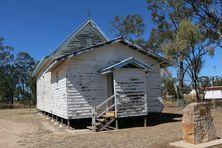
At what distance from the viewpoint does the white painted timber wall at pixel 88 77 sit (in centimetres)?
1480

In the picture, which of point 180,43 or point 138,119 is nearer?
point 138,119

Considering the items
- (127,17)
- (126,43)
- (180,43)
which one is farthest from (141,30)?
(126,43)

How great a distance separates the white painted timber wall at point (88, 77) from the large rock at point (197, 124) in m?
6.81

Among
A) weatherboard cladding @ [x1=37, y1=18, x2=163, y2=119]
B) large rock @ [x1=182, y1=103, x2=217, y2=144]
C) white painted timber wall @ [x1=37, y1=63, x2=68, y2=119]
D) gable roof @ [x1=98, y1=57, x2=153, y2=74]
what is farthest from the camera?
white painted timber wall @ [x1=37, y1=63, x2=68, y2=119]

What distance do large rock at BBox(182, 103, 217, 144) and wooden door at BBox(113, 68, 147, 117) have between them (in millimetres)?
5506

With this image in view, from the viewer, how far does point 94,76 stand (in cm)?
1549

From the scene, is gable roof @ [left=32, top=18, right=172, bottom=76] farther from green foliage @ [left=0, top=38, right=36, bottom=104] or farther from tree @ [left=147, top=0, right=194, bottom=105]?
green foliage @ [left=0, top=38, right=36, bottom=104]

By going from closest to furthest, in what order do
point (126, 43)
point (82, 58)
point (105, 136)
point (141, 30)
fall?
point (105, 136), point (82, 58), point (126, 43), point (141, 30)

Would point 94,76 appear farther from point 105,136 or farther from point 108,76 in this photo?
point 105,136

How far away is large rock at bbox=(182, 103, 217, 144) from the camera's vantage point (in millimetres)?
8945

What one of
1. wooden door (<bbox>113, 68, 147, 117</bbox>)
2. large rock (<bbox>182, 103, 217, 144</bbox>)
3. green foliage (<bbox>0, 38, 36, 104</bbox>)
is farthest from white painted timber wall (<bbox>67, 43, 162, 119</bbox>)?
green foliage (<bbox>0, 38, 36, 104</bbox>)

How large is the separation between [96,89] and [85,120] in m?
1.89

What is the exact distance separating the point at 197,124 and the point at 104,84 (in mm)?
7385

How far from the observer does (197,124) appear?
29.7ft
